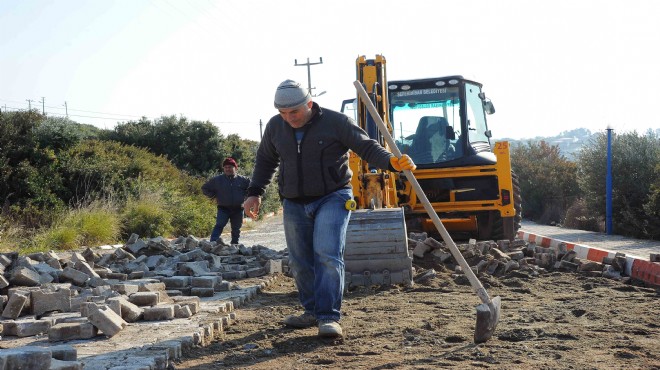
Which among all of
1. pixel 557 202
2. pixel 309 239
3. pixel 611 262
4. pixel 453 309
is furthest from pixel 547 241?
pixel 557 202

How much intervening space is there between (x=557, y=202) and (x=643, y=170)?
924 cm

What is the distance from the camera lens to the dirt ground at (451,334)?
188 inches

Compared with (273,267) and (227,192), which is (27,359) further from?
(227,192)

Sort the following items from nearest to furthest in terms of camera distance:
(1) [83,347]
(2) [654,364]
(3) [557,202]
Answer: (2) [654,364]
(1) [83,347]
(3) [557,202]

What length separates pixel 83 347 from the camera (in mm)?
5242

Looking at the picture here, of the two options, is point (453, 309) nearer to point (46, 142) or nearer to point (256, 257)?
point (256, 257)

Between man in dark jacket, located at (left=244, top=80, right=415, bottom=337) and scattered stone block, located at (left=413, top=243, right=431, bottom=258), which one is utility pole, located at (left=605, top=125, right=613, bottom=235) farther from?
man in dark jacket, located at (left=244, top=80, right=415, bottom=337)

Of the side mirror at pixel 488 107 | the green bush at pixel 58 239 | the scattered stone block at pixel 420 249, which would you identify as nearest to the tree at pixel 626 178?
the side mirror at pixel 488 107

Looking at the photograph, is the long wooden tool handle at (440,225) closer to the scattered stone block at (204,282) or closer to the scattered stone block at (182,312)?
the scattered stone block at (182,312)

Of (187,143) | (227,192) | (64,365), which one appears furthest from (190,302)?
(187,143)

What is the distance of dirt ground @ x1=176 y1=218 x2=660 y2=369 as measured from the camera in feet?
15.7

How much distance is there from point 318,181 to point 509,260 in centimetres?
484

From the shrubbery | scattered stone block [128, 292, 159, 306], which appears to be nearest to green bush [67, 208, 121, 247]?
the shrubbery

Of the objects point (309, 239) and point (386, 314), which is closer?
point (309, 239)
